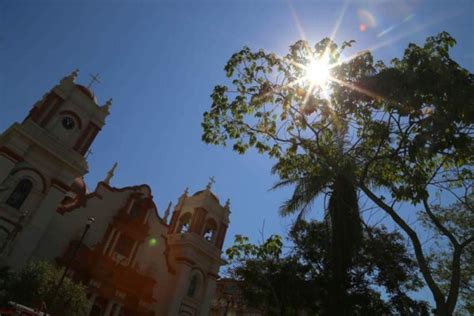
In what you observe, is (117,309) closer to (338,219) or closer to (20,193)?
(20,193)

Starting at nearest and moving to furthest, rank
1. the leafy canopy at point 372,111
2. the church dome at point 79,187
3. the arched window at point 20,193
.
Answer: the leafy canopy at point 372,111, the arched window at point 20,193, the church dome at point 79,187

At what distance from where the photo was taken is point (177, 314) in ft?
87.9

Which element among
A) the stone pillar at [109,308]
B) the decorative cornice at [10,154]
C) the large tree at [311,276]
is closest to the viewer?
the large tree at [311,276]

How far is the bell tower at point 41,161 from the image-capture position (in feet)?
67.2

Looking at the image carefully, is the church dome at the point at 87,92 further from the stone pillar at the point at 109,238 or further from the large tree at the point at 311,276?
the large tree at the point at 311,276

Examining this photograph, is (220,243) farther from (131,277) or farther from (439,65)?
(439,65)

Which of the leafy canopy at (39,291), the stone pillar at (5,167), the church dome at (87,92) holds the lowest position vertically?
the leafy canopy at (39,291)

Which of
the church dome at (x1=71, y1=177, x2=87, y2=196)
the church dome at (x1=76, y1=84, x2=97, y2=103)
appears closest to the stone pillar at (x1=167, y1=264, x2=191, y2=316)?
the church dome at (x1=71, y1=177, x2=87, y2=196)

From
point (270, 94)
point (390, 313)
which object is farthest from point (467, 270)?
point (270, 94)

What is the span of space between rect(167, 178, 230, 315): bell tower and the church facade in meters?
0.09

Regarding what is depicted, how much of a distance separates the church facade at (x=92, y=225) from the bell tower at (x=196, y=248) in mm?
85

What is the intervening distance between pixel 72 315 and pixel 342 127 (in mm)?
15848

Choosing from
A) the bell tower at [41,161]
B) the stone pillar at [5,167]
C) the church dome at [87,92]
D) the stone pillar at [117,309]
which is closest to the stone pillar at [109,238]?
the stone pillar at [117,309]

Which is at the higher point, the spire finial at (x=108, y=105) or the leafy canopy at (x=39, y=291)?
the spire finial at (x=108, y=105)
